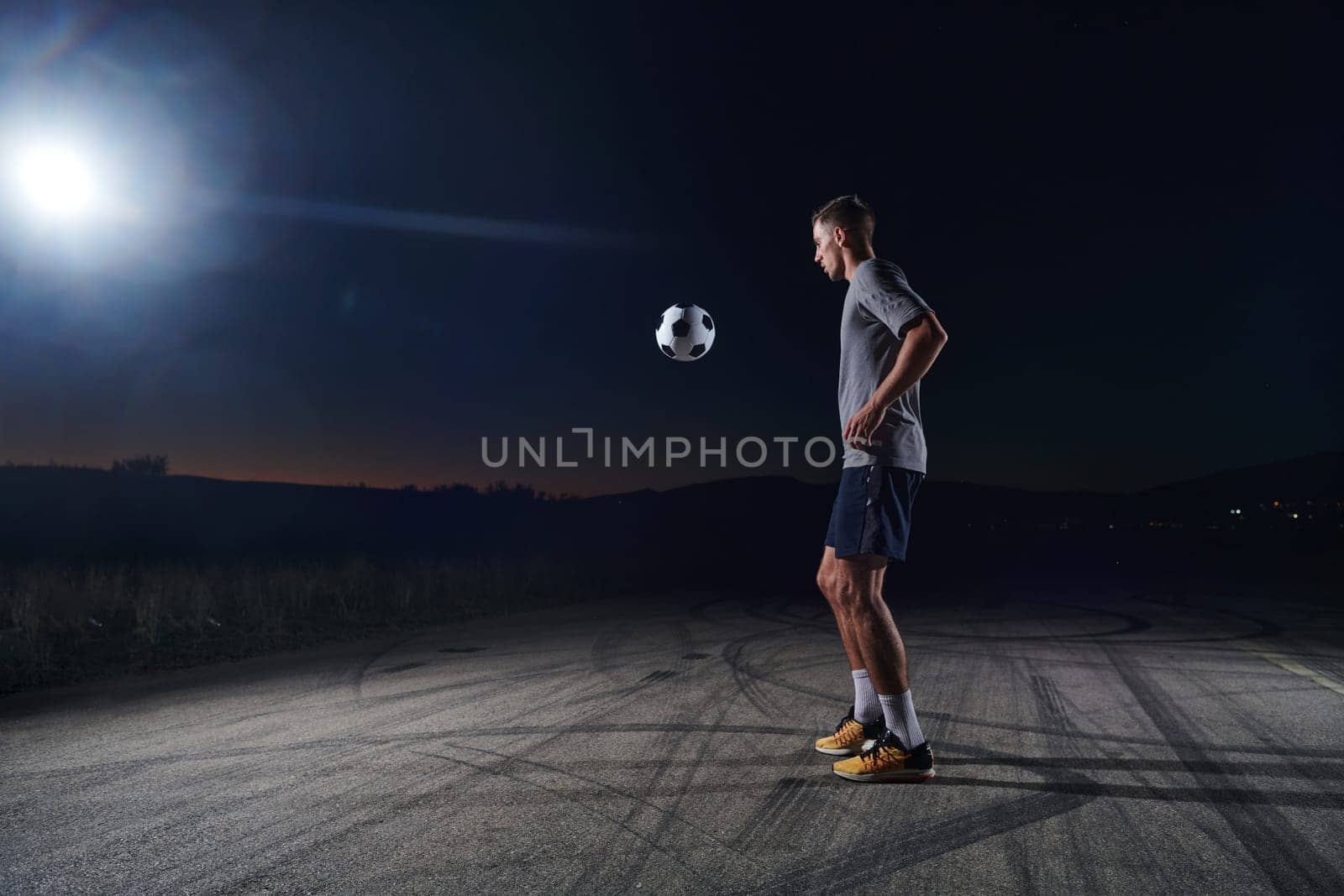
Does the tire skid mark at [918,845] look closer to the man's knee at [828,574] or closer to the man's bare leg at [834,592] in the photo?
the man's bare leg at [834,592]

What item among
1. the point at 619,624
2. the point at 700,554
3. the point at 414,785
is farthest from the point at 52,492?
the point at 414,785

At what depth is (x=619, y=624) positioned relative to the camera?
8438 mm

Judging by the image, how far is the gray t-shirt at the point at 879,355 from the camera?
316cm

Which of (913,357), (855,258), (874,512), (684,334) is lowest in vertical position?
(874,512)

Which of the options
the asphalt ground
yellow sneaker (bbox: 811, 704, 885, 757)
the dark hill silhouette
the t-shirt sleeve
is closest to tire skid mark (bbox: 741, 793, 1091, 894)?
the asphalt ground

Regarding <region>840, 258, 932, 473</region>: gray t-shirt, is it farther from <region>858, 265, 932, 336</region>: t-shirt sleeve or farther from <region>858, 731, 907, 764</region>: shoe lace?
<region>858, 731, 907, 764</region>: shoe lace

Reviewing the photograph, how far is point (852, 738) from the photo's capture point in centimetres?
346

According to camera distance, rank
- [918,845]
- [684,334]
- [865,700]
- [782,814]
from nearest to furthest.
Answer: [918,845], [782,814], [865,700], [684,334]

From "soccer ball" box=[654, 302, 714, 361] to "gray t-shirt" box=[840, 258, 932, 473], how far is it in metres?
3.95

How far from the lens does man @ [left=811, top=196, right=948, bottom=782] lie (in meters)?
3.09

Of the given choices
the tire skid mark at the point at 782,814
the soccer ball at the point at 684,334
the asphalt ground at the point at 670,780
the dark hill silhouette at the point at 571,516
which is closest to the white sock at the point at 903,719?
the asphalt ground at the point at 670,780

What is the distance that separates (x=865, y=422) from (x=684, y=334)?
4.48 metres

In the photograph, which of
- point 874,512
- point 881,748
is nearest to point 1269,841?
point 881,748

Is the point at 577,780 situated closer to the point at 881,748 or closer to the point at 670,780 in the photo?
the point at 670,780
